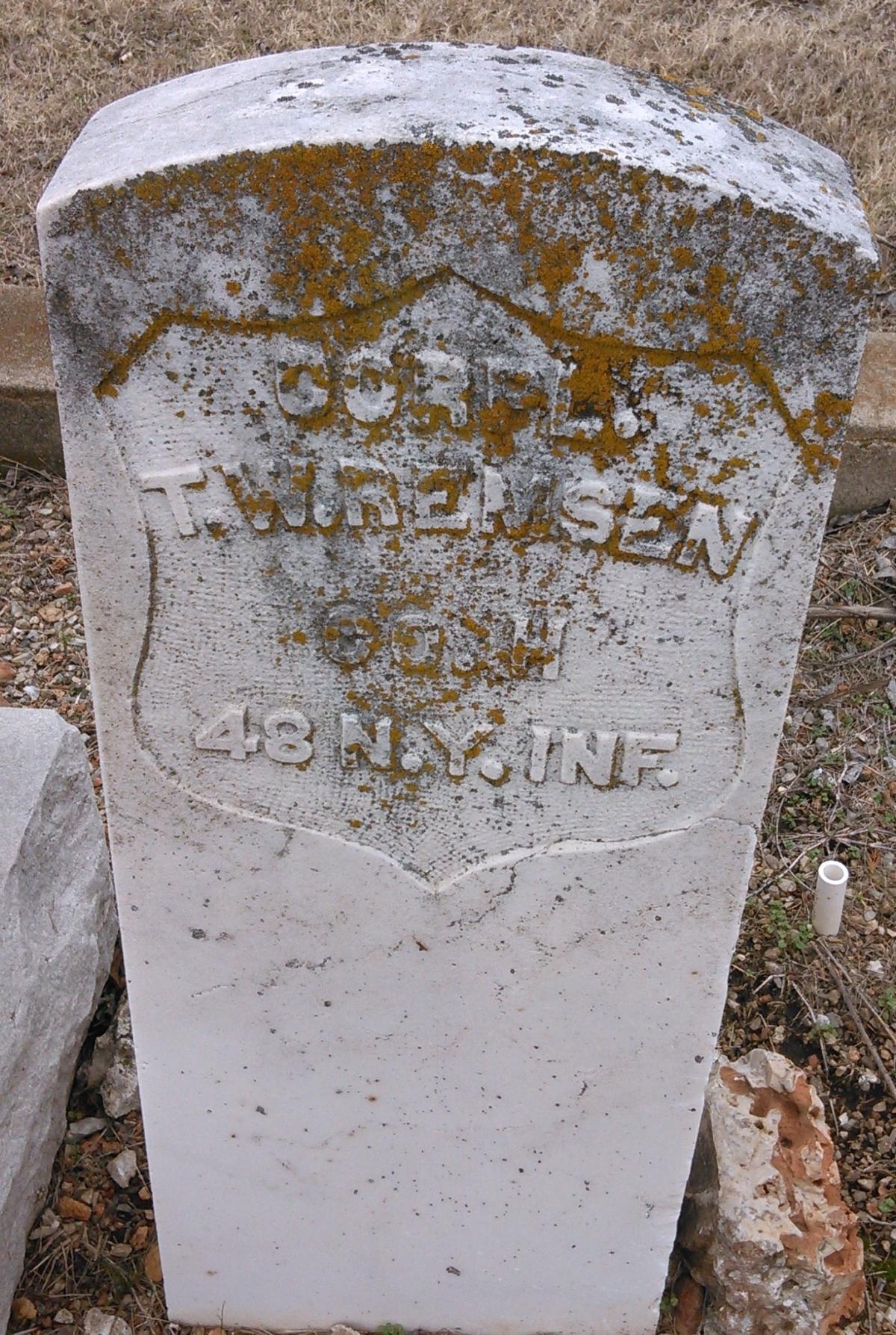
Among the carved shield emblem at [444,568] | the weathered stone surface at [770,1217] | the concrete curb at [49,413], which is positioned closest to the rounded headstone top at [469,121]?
the carved shield emblem at [444,568]

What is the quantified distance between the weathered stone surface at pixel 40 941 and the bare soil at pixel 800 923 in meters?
0.14

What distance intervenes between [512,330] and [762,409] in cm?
29

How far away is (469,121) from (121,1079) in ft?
6.78

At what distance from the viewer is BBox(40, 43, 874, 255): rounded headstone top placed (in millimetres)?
1253

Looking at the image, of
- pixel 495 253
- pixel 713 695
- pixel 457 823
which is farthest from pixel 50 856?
pixel 495 253

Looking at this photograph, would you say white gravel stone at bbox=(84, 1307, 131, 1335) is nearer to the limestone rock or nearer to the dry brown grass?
the limestone rock

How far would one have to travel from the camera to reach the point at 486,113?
1288mm

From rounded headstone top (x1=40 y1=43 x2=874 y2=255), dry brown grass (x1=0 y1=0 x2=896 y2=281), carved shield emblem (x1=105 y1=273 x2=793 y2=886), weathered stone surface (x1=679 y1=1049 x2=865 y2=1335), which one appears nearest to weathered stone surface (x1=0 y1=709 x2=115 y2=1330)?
carved shield emblem (x1=105 y1=273 x2=793 y2=886)

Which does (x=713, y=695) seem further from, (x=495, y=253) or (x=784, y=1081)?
(x=784, y=1081)

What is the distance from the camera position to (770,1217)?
7.39 feet

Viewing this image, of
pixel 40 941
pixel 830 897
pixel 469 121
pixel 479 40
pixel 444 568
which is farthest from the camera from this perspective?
pixel 479 40

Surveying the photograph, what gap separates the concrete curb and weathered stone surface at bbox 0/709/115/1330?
1.59m

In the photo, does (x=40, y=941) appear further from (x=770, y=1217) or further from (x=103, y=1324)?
(x=770, y=1217)

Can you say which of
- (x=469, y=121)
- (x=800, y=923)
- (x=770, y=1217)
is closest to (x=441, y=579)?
(x=469, y=121)
